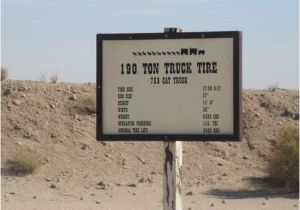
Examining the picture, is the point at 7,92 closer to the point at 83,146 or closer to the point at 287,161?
the point at 83,146

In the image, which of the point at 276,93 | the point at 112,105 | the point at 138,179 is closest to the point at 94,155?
the point at 138,179

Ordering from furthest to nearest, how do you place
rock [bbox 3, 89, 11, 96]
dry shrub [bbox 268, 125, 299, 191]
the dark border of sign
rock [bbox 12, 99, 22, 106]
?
rock [bbox 3, 89, 11, 96], rock [bbox 12, 99, 22, 106], dry shrub [bbox 268, 125, 299, 191], the dark border of sign

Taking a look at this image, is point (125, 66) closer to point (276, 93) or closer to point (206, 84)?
point (206, 84)

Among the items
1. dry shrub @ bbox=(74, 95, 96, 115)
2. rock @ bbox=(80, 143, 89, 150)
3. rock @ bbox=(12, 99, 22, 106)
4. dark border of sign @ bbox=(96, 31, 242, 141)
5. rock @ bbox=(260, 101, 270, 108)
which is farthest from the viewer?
rock @ bbox=(260, 101, 270, 108)

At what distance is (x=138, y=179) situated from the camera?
22844mm

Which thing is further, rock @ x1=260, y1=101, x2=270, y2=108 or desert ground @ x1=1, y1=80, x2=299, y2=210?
rock @ x1=260, y1=101, x2=270, y2=108

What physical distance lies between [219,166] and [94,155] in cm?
401

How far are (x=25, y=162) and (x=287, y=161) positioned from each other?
24.7 feet

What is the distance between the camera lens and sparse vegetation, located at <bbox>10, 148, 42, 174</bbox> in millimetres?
22719

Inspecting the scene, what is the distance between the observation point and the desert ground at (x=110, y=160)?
1939 cm

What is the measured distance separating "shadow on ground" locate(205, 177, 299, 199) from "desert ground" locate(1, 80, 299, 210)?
27 mm

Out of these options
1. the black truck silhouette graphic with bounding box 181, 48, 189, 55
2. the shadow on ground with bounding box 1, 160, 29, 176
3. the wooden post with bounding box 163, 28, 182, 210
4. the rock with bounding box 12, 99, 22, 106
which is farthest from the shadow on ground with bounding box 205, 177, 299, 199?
the black truck silhouette graphic with bounding box 181, 48, 189, 55

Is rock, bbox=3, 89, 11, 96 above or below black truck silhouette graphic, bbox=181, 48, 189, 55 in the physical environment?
above

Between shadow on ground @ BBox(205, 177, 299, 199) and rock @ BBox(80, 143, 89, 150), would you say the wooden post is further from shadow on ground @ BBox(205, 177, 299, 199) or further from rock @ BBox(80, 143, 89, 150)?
rock @ BBox(80, 143, 89, 150)
